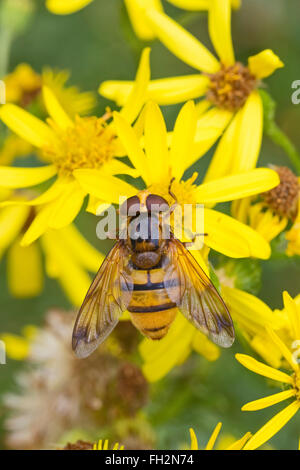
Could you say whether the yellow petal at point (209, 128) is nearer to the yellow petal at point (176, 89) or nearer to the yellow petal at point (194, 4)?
the yellow petal at point (176, 89)

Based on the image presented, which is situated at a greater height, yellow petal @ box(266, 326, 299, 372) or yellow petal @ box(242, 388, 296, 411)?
yellow petal @ box(266, 326, 299, 372)

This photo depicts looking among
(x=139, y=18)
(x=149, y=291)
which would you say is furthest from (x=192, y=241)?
(x=139, y=18)

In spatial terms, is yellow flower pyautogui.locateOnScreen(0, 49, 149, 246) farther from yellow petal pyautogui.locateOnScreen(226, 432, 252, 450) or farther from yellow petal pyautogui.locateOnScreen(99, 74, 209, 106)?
yellow petal pyautogui.locateOnScreen(226, 432, 252, 450)

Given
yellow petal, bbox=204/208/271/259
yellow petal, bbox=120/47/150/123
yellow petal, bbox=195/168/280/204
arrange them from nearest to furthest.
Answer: yellow petal, bbox=204/208/271/259
yellow petal, bbox=195/168/280/204
yellow petal, bbox=120/47/150/123

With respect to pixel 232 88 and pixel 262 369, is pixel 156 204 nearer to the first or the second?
pixel 262 369

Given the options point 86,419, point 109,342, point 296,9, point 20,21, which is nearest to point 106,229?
point 109,342

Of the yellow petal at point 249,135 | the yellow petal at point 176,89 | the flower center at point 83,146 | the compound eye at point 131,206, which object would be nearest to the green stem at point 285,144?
the yellow petal at point 249,135

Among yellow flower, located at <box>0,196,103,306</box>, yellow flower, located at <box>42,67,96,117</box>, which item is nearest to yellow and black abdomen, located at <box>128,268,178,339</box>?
yellow flower, located at <box>0,196,103,306</box>
